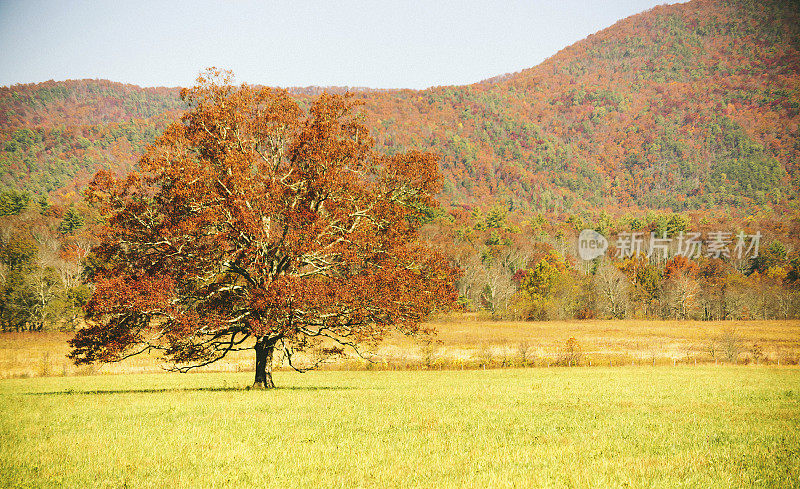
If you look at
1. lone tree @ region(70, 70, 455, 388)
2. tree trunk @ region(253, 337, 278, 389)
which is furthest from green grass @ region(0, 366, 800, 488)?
tree trunk @ region(253, 337, 278, 389)

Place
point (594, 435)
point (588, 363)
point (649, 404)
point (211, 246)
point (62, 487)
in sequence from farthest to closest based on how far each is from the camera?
point (588, 363) → point (211, 246) → point (649, 404) → point (594, 435) → point (62, 487)

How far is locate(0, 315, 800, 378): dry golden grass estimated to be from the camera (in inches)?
1791

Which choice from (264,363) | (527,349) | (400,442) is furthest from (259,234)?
(527,349)

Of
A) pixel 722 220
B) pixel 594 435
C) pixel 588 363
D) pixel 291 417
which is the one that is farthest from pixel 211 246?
pixel 722 220

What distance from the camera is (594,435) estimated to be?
12.8m

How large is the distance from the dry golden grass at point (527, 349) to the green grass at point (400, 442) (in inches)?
402

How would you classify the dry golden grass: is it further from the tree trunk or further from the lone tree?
the tree trunk

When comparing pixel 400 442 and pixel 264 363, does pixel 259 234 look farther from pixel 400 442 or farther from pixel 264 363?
pixel 400 442

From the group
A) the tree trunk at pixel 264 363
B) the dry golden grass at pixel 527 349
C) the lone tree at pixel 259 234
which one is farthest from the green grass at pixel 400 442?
the dry golden grass at pixel 527 349

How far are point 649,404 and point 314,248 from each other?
1355cm

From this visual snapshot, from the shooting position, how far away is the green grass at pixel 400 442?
9.36m

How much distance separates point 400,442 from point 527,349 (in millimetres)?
43963

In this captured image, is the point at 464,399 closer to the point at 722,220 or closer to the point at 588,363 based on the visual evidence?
the point at 588,363

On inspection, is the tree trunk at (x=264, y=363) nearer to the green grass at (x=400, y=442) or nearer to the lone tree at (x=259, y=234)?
the lone tree at (x=259, y=234)
